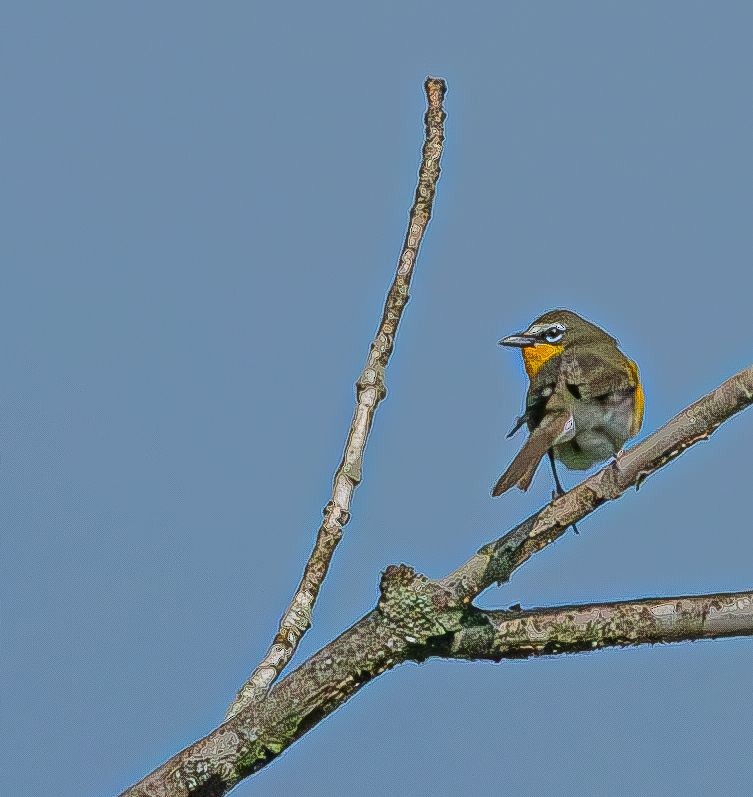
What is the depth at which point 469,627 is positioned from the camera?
12.8ft

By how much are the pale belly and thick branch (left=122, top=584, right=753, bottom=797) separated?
12.3 feet

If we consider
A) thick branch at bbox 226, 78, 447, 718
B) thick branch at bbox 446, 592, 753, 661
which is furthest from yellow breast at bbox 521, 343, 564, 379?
thick branch at bbox 446, 592, 753, 661

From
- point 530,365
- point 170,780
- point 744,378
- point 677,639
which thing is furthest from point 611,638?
point 530,365

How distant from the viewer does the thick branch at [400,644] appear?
3.56 m

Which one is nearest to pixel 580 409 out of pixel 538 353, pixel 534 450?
pixel 534 450

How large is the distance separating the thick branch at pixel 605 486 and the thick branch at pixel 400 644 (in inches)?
5.4

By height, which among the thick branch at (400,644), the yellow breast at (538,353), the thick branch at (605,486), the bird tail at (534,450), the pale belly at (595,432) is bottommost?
the thick branch at (400,644)

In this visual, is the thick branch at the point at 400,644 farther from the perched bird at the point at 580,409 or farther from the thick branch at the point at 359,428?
the perched bird at the point at 580,409

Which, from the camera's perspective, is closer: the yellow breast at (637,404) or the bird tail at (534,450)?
the bird tail at (534,450)

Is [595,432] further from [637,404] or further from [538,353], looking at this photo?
[538,353]

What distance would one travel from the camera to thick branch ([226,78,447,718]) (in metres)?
4.08

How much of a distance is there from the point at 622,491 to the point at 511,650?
0.70 meters

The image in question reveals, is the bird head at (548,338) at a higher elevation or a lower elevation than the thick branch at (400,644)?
higher

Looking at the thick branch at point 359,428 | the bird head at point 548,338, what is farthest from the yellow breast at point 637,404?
the thick branch at point 359,428
